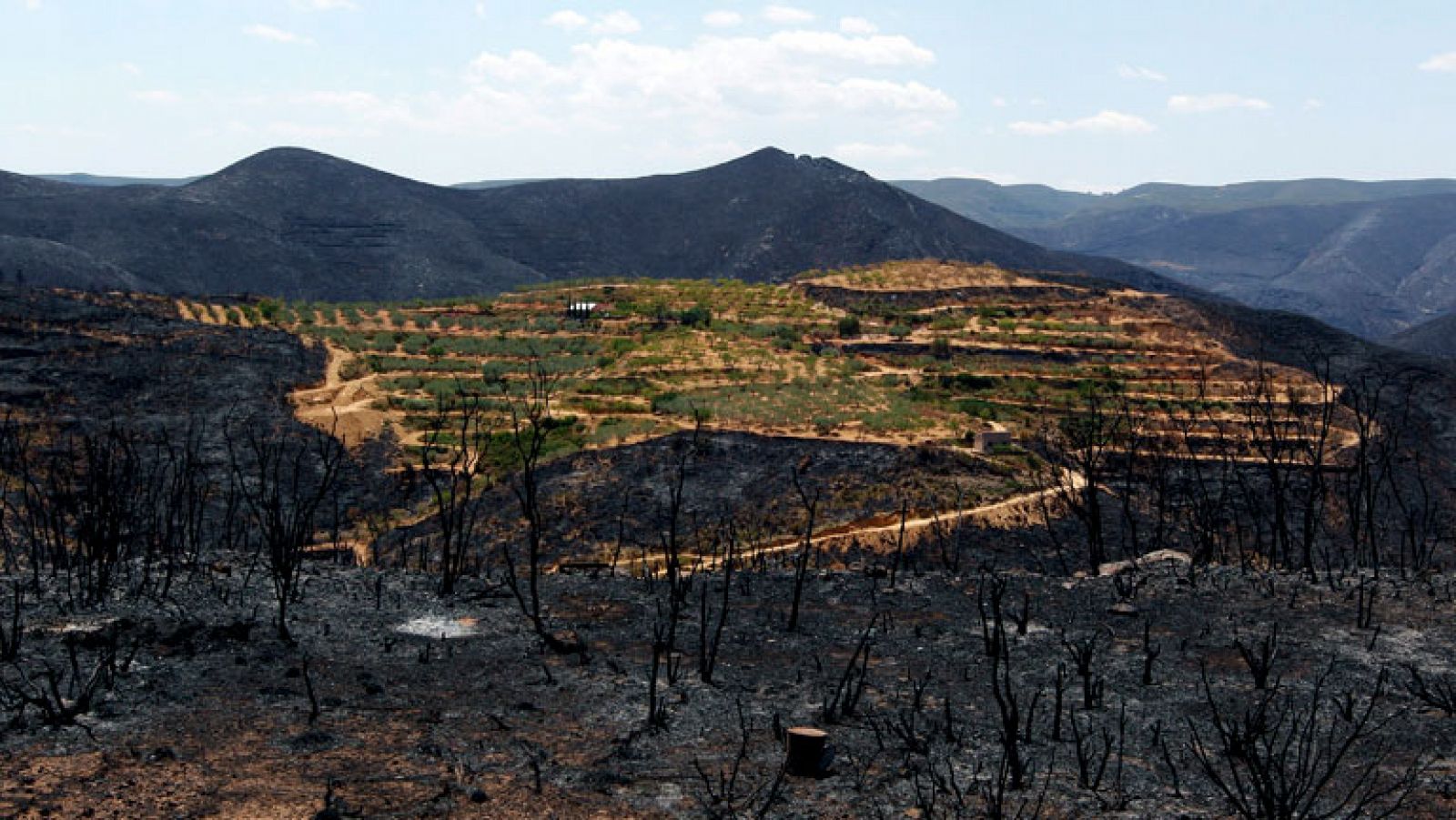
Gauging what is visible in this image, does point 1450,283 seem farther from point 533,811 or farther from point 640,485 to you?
point 533,811

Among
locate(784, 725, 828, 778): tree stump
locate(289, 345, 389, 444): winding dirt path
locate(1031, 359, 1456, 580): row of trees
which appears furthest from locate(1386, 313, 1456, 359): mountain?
locate(784, 725, 828, 778): tree stump

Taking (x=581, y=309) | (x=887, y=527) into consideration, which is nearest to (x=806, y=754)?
(x=887, y=527)

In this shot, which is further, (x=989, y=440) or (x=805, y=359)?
(x=805, y=359)

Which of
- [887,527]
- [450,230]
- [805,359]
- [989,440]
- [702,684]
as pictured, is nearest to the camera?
[702,684]

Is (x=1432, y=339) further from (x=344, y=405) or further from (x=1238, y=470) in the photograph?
(x=344, y=405)

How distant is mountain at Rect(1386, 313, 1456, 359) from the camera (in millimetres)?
103375

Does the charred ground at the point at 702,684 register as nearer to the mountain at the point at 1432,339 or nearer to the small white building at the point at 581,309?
the small white building at the point at 581,309

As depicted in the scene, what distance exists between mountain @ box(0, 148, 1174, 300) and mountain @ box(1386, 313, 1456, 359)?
110ft

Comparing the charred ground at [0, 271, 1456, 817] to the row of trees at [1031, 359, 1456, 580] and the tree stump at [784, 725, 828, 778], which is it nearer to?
the tree stump at [784, 725, 828, 778]

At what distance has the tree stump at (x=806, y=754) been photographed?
1052 cm

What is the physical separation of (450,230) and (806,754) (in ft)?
423

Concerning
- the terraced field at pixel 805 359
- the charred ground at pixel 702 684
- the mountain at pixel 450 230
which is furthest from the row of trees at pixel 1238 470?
the mountain at pixel 450 230

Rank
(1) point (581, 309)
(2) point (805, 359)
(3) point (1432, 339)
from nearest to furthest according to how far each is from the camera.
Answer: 1. (2) point (805, 359)
2. (1) point (581, 309)
3. (3) point (1432, 339)

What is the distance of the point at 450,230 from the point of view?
131 m
